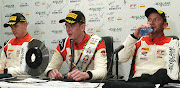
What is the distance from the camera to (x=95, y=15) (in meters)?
3.44

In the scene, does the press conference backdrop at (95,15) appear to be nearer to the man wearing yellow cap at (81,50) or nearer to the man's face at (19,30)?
the man's face at (19,30)

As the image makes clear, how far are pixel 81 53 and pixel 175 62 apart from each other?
945mm

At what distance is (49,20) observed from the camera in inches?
147

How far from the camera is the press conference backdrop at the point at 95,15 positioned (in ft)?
10.1

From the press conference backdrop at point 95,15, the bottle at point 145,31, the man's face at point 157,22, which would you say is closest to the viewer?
the bottle at point 145,31

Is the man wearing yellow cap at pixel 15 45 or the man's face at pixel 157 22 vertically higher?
the man's face at pixel 157 22

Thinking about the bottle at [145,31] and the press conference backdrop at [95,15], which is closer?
the bottle at [145,31]

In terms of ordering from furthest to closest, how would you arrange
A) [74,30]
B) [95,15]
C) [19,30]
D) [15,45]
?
[95,15], [19,30], [15,45], [74,30]

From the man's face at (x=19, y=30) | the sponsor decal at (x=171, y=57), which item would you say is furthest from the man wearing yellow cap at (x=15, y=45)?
the sponsor decal at (x=171, y=57)

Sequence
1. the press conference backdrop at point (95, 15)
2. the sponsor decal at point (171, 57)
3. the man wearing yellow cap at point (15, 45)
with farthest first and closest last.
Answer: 1. the press conference backdrop at point (95, 15)
2. the man wearing yellow cap at point (15, 45)
3. the sponsor decal at point (171, 57)

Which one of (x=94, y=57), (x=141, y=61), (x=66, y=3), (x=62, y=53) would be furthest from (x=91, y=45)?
(x=66, y=3)

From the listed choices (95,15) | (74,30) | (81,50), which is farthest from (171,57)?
(95,15)

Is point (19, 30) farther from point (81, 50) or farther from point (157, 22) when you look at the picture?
point (157, 22)

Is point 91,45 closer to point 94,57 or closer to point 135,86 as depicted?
point 94,57
